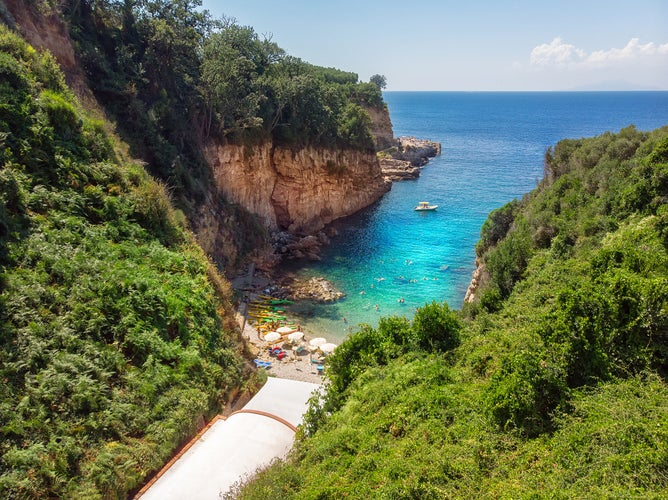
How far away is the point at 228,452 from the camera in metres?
11.7

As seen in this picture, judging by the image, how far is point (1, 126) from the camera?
14570 millimetres

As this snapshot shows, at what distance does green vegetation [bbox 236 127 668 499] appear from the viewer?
23.6 feet

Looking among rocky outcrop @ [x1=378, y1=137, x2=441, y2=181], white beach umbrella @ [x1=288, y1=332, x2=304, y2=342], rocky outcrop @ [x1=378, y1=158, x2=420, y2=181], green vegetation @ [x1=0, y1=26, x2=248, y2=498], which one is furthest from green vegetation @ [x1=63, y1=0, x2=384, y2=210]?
rocky outcrop @ [x1=378, y1=137, x2=441, y2=181]

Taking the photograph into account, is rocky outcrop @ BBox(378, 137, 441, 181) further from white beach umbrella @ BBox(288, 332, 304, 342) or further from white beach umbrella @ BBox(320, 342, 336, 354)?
white beach umbrella @ BBox(320, 342, 336, 354)

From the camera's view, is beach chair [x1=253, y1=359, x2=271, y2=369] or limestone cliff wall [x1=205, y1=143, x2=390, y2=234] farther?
limestone cliff wall [x1=205, y1=143, x2=390, y2=234]

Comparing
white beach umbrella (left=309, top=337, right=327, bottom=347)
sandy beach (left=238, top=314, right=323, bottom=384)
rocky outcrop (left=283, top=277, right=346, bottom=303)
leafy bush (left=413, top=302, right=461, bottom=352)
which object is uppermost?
leafy bush (left=413, top=302, right=461, bottom=352)

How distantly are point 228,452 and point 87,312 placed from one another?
6138 mm

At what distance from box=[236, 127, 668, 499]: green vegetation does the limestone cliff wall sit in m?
26.7

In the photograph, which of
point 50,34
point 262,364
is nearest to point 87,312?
point 262,364

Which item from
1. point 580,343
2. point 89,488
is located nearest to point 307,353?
point 89,488

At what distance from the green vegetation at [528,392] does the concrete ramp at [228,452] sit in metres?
1.25

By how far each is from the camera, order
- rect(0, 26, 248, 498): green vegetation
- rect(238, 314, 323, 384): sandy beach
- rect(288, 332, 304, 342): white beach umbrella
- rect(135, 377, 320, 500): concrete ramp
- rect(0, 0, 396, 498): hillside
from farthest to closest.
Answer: rect(288, 332, 304, 342): white beach umbrella → rect(238, 314, 323, 384): sandy beach → rect(135, 377, 320, 500): concrete ramp → rect(0, 0, 396, 498): hillside → rect(0, 26, 248, 498): green vegetation

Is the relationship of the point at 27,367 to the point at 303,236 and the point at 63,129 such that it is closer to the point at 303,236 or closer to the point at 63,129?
the point at 63,129

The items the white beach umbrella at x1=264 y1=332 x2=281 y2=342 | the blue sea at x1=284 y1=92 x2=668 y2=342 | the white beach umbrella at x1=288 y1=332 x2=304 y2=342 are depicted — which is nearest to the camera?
the white beach umbrella at x1=288 y1=332 x2=304 y2=342
